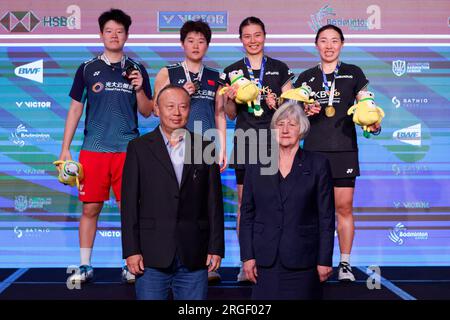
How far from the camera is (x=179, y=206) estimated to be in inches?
135

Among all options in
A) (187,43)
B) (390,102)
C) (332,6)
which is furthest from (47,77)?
(390,102)

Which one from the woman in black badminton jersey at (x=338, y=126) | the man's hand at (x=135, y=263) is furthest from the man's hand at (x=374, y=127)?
the man's hand at (x=135, y=263)

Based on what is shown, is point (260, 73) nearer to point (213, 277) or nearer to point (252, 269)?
point (213, 277)

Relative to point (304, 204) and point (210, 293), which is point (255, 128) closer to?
point (210, 293)

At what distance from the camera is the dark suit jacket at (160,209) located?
3412 millimetres

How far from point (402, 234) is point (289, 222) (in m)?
2.88

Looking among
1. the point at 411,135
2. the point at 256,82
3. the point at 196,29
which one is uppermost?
the point at 196,29

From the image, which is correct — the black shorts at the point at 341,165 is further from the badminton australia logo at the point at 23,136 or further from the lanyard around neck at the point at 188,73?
the badminton australia logo at the point at 23,136

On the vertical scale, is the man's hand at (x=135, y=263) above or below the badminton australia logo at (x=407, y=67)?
below

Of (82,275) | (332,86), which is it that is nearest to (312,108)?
(332,86)

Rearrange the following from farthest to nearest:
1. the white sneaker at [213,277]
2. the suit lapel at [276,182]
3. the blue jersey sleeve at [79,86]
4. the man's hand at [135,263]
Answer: the blue jersey sleeve at [79,86] < the white sneaker at [213,277] < the suit lapel at [276,182] < the man's hand at [135,263]

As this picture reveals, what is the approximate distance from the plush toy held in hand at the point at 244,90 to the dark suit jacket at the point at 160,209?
1383 millimetres

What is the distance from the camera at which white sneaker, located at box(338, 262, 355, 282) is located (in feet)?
16.5

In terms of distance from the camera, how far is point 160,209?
344cm
